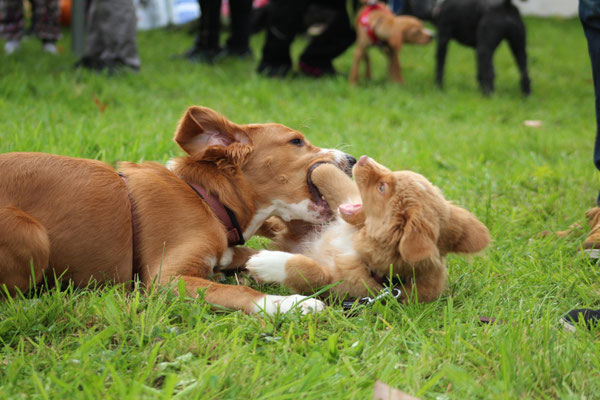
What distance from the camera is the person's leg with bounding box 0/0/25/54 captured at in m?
9.32

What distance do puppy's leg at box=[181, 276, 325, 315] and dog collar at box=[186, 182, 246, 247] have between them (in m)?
0.45

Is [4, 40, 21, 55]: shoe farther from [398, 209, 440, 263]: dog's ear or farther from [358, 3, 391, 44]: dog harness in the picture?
[398, 209, 440, 263]: dog's ear

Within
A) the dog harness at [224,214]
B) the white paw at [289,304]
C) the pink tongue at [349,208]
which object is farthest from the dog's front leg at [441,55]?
the white paw at [289,304]

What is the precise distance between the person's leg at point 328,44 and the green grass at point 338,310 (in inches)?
85.9

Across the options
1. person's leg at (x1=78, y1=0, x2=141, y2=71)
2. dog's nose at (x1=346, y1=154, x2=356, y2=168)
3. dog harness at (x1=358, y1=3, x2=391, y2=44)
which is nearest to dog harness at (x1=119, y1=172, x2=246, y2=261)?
dog's nose at (x1=346, y1=154, x2=356, y2=168)

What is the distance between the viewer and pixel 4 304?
2.38 m

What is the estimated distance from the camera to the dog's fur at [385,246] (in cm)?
255

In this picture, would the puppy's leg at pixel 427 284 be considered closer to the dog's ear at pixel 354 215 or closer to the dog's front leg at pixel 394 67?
the dog's ear at pixel 354 215

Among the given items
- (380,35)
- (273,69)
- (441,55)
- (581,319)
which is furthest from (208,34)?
(581,319)

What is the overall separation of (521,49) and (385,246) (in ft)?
23.2

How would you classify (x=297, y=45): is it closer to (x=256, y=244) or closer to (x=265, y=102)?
(x=265, y=102)

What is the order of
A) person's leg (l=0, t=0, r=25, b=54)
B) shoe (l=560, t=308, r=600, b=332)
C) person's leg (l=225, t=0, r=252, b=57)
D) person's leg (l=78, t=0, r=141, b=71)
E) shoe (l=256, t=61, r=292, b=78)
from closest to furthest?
shoe (l=560, t=308, r=600, b=332) → person's leg (l=78, t=0, r=141, b=71) → shoe (l=256, t=61, r=292, b=78) → person's leg (l=0, t=0, r=25, b=54) → person's leg (l=225, t=0, r=252, b=57)

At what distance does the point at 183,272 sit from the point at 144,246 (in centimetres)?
24

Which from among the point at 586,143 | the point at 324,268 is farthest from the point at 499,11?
A: the point at 324,268
